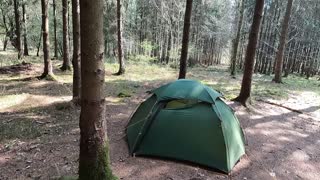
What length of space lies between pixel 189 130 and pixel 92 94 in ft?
9.66

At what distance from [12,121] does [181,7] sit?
2352cm

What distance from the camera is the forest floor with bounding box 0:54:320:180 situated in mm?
5676

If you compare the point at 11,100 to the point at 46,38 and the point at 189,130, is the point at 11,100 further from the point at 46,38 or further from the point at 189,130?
the point at 189,130

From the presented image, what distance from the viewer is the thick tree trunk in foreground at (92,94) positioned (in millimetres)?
3670

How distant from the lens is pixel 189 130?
→ 6246mm

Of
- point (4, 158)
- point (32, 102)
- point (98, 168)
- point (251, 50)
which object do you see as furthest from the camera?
point (251, 50)

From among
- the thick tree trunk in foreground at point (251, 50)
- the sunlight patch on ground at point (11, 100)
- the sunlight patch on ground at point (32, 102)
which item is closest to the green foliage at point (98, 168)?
the sunlight patch on ground at point (32, 102)

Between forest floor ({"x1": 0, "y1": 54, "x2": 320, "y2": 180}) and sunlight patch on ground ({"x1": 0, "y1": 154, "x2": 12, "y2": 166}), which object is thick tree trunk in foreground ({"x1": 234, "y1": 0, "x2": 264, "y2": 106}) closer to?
forest floor ({"x1": 0, "y1": 54, "x2": 320, "y2": 180})

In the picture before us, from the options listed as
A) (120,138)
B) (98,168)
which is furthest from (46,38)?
(98,168)

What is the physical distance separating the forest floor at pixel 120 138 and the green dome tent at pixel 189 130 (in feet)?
0.69

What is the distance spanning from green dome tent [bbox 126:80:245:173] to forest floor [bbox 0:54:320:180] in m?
0.21

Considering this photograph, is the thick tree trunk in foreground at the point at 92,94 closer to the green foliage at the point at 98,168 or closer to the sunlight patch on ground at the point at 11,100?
the green foliage at the point at 98,168

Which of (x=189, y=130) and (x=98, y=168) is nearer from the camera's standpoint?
(x=98, y=168)

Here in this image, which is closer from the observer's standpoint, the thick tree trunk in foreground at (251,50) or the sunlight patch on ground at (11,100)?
the sunlight patch on ground at (11,100)
